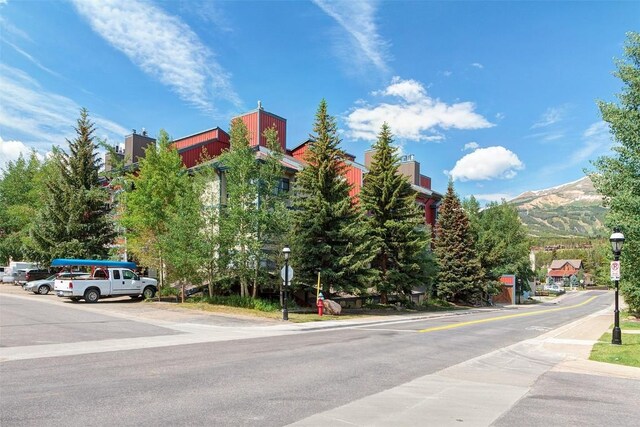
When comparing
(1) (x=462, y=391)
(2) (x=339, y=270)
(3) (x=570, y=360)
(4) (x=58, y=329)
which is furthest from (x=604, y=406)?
(2) (x=339, y=270)

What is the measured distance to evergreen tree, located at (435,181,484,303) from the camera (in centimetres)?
4472

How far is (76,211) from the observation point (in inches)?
1406

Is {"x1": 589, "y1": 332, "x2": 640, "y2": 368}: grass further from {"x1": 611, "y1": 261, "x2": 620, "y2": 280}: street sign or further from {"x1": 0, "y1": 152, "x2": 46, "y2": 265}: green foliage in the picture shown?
{"x1": 0, "y1": 152, "x2": 46, "y2": 265}: green foliage

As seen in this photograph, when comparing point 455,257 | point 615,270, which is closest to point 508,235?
point 455,257

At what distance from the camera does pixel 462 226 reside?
4600 cm

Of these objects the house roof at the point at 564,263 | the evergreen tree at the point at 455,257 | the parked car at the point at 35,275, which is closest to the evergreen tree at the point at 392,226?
the evergreen tree at the point at 455,257

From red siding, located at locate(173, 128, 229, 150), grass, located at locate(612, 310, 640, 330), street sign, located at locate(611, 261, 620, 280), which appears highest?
red siding, located at locate(173, 128, 229, 150)

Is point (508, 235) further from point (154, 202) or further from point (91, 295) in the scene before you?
point (91, 295)

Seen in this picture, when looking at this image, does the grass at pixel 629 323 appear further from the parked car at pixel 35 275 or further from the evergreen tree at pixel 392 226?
the parked car at pixel 35 275

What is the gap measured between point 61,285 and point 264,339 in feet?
53.0

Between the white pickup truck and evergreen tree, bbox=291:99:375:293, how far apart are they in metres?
9.78

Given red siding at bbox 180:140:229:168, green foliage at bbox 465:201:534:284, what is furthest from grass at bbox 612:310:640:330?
red siding at bbox 180:140:229:168

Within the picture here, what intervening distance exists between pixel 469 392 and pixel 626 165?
13708 millimetres

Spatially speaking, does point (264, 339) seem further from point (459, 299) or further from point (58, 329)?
point (459, 299)
